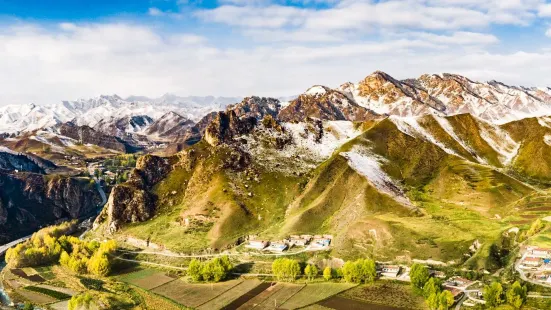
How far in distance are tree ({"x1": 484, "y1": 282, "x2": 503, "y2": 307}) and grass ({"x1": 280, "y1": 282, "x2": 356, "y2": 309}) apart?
34.3 m

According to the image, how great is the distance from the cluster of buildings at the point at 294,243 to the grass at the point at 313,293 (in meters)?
27.0

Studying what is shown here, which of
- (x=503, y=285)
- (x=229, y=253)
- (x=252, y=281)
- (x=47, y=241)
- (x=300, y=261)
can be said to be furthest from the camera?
(x=47, y=241)

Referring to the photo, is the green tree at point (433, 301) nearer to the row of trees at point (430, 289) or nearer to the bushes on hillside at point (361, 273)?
the row of trees at point (430, 289)

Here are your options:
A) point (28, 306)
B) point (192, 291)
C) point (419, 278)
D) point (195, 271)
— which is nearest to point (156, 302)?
point (192, 291)

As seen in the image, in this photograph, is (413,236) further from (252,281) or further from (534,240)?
(252,281)

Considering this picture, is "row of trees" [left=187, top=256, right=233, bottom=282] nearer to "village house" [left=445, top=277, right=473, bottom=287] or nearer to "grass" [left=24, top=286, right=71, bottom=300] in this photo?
"grass" [left=24, top=286, right=71, bottom=300]

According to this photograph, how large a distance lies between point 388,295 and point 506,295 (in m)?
27.8

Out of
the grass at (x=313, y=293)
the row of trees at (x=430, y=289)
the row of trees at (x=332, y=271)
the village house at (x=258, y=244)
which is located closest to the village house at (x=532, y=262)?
the row of trees at (x=430, y=289)

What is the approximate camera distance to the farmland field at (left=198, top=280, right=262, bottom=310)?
4602 inches

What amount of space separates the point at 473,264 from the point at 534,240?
2340cm

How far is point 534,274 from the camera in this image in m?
117

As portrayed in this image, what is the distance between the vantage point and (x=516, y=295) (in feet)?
340

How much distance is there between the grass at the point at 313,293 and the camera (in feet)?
378

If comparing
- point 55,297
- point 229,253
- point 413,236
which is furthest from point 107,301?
point 413,236
